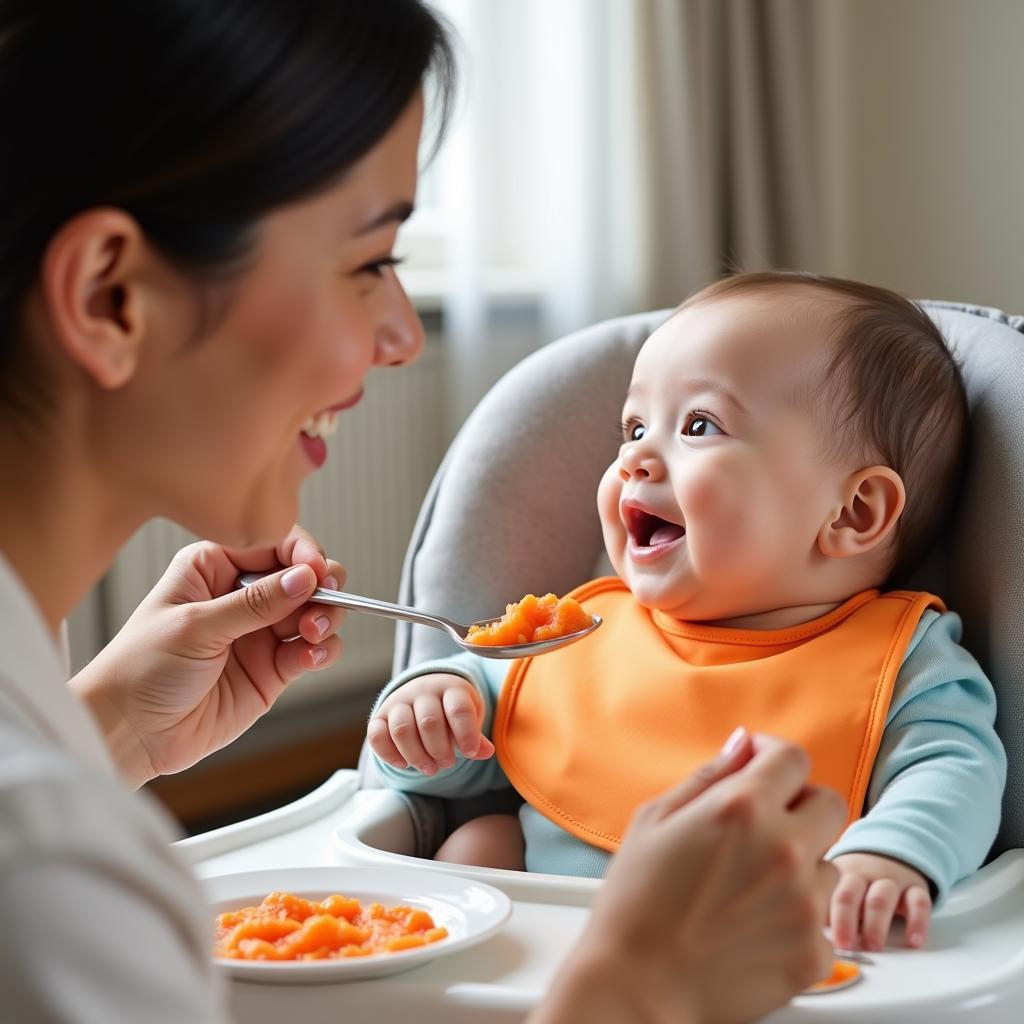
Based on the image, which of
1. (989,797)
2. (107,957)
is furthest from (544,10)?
(107,957)

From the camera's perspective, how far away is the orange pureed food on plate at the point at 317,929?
86 centimetres

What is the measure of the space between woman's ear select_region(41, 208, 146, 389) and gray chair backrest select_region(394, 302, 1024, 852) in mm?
734

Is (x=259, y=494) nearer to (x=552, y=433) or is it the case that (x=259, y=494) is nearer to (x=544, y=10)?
(x=552, y=433)

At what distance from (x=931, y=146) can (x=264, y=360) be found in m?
2.96

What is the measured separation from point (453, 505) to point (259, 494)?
657 mm

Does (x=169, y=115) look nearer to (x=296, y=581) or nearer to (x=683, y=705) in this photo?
(x=296, y=581)

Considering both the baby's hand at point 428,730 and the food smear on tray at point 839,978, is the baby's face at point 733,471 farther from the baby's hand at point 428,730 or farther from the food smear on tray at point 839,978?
the food smear on tray at point 839,978

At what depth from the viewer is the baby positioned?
3.85 ft

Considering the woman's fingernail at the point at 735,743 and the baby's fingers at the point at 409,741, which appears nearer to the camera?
the woman's fingernail at the point at 735,743

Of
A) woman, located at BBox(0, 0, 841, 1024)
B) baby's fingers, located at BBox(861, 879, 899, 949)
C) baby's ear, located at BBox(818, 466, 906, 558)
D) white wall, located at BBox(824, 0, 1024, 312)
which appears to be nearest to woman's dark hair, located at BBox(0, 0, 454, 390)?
woman, located at BBox(0, 0, 841, 1024)

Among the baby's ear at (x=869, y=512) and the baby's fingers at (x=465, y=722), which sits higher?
the baby's ear at (x=869, y=512)

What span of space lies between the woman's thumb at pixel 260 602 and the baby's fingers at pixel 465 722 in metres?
0.20

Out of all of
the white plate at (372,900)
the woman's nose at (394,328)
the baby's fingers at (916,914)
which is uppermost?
the woman's nose at (394,328)

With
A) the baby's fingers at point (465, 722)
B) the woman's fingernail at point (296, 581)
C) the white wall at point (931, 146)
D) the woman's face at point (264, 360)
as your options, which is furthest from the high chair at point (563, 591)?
the white wall at point (931, 146)
